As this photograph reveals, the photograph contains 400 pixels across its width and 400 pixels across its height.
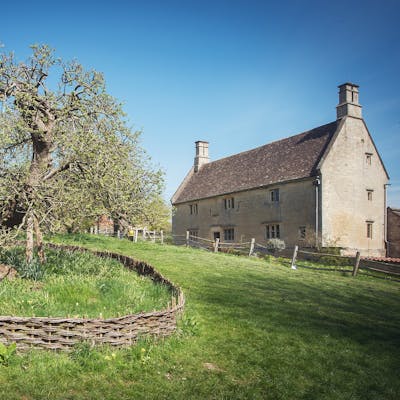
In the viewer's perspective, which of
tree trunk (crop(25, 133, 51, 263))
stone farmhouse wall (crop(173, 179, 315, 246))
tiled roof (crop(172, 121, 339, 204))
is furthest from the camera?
tiled roof (crop(172, 121, 339, 204))

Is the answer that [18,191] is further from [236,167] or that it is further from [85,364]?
[236,167]

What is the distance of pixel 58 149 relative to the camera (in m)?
12.5

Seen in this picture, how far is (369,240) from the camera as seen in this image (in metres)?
31.6

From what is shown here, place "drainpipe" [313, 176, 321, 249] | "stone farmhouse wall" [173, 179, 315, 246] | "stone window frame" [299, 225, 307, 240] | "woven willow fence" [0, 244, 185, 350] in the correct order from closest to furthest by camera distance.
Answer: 1. "woven willow fence" [0, 244, 185, 350]
2. "drainpipe" [313, 176, 321, 249]
3. "stone window frame" [299, 225, 307, 240]
4. "stone farmhouse wall" [173, 179, 315, 246]

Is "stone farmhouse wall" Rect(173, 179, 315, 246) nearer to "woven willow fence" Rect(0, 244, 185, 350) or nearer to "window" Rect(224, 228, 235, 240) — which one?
"window" Rect(224, 228, 235, 240)

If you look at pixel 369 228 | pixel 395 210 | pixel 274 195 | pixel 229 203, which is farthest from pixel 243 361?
pixel 395 210

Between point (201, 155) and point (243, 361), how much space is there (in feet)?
137

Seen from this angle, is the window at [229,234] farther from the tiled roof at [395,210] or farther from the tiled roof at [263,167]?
the tiled roof at [395,210]

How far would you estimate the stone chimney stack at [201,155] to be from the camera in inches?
1887

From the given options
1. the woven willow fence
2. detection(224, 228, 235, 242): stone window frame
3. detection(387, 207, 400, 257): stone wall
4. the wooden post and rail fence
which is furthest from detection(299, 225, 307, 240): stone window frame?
the woven willow fence

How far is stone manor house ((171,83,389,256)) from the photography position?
95.9ft

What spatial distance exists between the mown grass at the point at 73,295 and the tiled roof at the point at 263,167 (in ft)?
71.9

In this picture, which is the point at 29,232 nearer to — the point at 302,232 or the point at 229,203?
the point at 302,232

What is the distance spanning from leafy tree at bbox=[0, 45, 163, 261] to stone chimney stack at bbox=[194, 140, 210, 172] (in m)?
35.5
